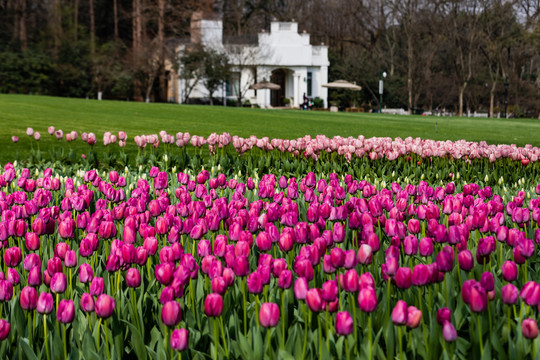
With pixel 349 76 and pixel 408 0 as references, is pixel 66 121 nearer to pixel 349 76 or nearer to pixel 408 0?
pixel 349 76

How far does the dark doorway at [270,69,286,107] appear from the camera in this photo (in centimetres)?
4944

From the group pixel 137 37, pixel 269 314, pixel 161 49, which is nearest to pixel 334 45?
pixel 137 37

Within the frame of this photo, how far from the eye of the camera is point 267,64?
45.5 meters

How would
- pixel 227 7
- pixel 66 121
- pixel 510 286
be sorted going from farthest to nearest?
pixel 227 7 → pixel 66 121 → pixel 510 286

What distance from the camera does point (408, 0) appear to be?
165 ft

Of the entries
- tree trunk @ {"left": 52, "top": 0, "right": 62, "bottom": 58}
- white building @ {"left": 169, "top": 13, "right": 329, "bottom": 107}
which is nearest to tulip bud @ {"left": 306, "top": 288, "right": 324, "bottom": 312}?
white building @ {"left": 169, "top": 13, "right": 329, "bottom": 107}

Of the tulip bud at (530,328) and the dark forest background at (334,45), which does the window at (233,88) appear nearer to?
the dark forest background at (334,45)

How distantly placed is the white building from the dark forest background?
161cm

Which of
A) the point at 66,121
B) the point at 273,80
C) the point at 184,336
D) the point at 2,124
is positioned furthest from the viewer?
the point at 273,80

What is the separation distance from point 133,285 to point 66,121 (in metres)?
15.0

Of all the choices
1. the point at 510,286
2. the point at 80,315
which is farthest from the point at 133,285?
the point at 510,286

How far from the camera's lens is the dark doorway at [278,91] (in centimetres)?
4944

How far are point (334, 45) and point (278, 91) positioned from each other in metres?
13.8

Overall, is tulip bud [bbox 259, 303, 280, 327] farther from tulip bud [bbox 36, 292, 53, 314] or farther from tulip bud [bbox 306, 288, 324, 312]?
tulip bud [bbox 36, 292, 53, 314]
